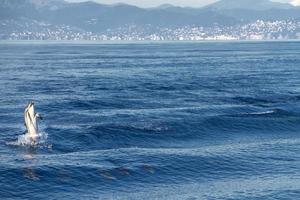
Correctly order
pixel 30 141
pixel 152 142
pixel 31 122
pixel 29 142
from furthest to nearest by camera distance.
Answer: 1. pixel 152 142
2. pixel 31 122
3. pixel 30 141
4. pixel 29 142

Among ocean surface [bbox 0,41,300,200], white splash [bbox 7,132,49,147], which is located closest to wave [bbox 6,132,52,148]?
white splash [bbox 7,132,49,147]

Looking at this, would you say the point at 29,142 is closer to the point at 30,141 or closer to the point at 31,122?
the point at 30,141

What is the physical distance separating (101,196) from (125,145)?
1687 centimetres

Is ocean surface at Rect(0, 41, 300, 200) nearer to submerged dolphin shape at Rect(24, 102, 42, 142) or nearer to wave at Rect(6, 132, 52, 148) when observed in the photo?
wave at Rect(6, 132, 52, 148)

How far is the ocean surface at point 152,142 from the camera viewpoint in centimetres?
4697

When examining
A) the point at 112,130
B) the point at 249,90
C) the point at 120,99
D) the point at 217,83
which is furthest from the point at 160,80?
the point at 112,130

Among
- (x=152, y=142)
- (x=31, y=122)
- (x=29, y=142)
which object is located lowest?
(x=152, y=142)

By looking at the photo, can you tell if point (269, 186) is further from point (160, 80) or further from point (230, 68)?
point (230, 68)

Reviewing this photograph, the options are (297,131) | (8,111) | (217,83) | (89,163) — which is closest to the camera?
(89,163)

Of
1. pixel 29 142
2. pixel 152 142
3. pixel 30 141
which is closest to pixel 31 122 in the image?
pixel 30 141

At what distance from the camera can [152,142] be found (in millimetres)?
63344

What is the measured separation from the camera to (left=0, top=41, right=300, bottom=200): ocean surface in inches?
1849

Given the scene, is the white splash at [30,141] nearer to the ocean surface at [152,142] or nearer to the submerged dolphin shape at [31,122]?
the ocean surface at [152,142]

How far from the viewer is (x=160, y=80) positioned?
12631cm
